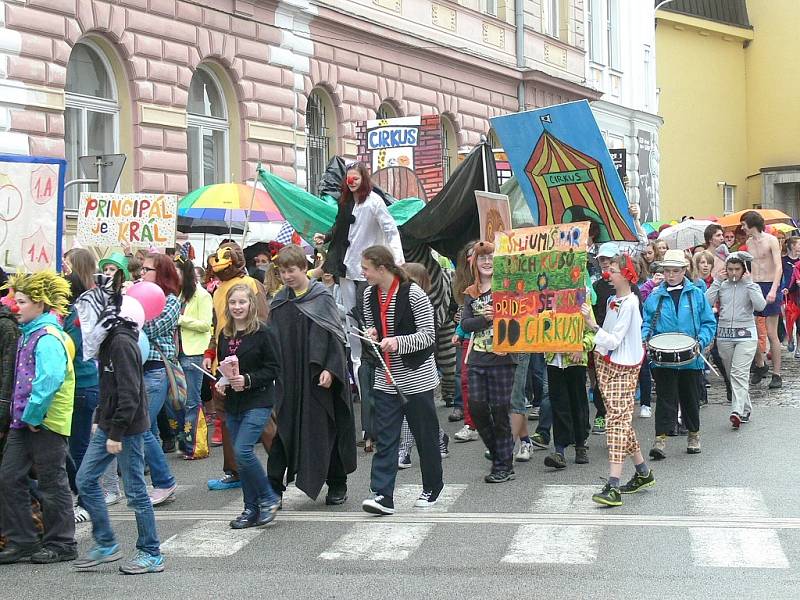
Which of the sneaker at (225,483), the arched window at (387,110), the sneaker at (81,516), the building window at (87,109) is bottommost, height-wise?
the sneaker at (81,516)

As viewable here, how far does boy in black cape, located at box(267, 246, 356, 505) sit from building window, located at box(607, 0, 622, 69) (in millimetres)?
31316

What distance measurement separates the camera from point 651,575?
7.37 metres

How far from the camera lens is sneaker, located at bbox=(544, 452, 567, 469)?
1116 centimetres

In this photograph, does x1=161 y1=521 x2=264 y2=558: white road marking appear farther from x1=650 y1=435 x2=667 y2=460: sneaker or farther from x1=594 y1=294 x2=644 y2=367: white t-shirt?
x1=650 y1=435 x2=667 y2=460: sneaker

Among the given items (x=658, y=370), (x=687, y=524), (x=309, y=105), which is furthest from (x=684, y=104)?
(x=687, y=524)

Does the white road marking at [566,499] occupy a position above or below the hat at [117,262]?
below

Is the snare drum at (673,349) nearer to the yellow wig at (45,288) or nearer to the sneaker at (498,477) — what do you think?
the sneaker at (498,477)

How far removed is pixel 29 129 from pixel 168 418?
20.1 ft

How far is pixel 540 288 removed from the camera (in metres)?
10.4

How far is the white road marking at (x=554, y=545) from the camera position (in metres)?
7.83

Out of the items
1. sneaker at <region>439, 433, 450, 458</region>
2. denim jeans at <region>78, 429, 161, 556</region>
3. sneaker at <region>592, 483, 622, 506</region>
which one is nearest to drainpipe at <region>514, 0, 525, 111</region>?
sneaker at <region>439, 433, 450, 458</region>

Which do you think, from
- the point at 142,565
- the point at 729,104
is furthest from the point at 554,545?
the point at 729,104

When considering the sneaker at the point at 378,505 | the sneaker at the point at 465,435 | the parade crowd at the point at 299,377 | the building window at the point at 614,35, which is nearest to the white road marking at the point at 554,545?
the parade crowd at the point at 299,377

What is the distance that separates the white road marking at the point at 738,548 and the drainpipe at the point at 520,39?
79.5 feet
